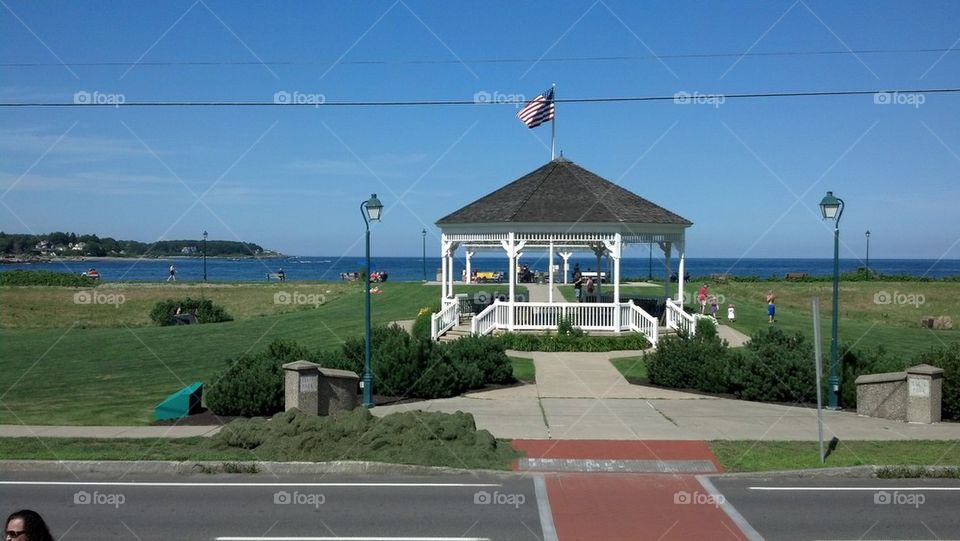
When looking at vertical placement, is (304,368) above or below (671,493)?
above

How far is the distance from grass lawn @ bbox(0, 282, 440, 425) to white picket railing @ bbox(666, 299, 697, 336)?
1081cm

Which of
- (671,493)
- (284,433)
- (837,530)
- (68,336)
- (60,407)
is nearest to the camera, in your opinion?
(837,530)

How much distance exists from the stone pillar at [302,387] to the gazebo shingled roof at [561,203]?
13.4 m

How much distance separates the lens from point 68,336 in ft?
113

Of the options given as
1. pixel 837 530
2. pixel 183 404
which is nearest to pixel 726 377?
pixel 837 530

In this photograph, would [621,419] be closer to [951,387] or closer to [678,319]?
[951,387]

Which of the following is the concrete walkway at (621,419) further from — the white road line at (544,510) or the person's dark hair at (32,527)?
the person's dark hair at (32,527)

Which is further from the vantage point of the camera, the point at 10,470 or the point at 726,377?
the point at 726,377

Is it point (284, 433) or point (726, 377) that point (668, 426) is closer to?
point (726, 377)

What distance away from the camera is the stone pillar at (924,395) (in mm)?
15852

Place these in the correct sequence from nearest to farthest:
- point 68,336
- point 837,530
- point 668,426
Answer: point 837,530 < point 668,426 < point 68,336

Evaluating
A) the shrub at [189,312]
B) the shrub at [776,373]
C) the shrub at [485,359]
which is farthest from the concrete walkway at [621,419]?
the shrub at [189,312]

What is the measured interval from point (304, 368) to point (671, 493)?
7.03 metres
